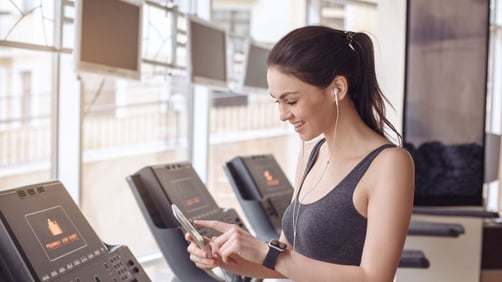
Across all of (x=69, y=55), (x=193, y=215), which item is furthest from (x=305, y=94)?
(x=69, y=55)

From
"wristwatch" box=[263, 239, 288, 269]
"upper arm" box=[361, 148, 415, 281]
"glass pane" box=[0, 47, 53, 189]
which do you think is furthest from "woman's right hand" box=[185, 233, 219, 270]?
"glass pane" box=[0, 47, 53, 189]

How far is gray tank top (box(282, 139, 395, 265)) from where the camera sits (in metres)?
1.71

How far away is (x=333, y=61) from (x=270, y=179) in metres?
2.01

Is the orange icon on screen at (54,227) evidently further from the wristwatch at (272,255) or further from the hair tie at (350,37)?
the hair tie at (350,37)

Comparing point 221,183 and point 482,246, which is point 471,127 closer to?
point 482,246

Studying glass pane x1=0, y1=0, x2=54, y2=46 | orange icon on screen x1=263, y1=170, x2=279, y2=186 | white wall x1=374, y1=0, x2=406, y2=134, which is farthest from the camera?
white wall x1=374, y1=0, x2=406, y2=134

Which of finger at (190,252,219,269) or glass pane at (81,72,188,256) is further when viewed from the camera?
glass pane at (81,72,188,256)

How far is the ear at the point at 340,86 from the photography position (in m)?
1.73

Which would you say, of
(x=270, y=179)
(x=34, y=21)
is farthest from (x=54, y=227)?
(x=270, y=179)

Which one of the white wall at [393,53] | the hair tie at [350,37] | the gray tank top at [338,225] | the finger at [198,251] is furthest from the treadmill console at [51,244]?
the white wall at [393,53]

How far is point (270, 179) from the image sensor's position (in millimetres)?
3721

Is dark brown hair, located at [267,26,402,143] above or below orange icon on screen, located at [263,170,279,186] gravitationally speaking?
above

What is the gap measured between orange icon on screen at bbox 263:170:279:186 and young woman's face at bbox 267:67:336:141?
1982 mm

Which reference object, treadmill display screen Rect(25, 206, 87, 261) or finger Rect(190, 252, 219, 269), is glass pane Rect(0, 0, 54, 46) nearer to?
treadmill display screen Rect(25, 206, 87, 261)
